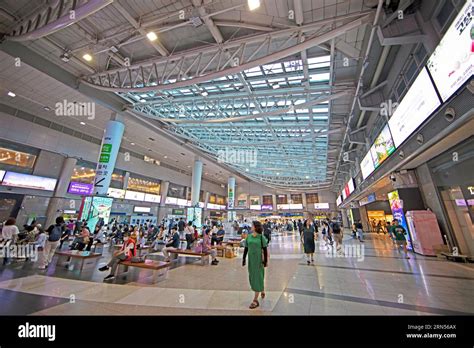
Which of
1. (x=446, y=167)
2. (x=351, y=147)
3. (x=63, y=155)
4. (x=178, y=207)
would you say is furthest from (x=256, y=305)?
(x=178, y=207)

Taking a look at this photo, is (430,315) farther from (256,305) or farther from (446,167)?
(446,167)

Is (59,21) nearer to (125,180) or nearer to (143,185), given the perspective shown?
(125,180)

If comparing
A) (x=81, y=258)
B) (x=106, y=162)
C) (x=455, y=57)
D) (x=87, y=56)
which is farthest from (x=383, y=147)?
(x=106, y=162)

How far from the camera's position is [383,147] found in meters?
7.82

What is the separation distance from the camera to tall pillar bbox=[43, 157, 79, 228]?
49.8 ft

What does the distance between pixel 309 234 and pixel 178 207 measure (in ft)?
84.8

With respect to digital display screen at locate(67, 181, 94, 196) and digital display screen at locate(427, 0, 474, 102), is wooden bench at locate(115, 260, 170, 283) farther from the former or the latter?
digital display screen at locate(67, 181, 94, 196)

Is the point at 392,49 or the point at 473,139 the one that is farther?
the point at 392,49

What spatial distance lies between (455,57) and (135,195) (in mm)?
26048

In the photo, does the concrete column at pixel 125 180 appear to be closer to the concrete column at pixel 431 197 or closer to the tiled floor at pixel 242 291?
the tiled floor at pixel 242 291

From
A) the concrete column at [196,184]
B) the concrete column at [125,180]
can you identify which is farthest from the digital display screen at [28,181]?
the concrete column at [196,184]

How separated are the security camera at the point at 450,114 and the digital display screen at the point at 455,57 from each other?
0.25 meters

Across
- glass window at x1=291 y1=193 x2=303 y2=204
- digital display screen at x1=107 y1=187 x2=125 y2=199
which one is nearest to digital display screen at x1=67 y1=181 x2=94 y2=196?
digital display screen at x1=107 y1=187 x2=125 y2=199

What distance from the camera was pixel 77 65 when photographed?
10203 millimetres
